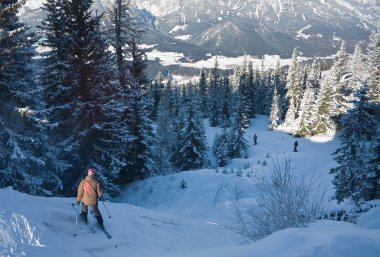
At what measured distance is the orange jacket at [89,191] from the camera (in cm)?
957

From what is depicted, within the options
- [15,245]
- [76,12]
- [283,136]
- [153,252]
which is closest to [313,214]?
[153,252]

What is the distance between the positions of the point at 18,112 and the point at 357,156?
59.0 feet

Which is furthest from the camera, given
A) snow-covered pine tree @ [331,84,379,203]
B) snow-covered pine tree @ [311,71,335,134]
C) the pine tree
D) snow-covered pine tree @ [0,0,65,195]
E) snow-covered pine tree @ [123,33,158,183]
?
snow-covered pine tree @ [311,71,335,134]

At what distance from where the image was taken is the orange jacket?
957 centimetres

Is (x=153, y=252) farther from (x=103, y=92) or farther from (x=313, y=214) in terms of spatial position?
(x=103, y=92)

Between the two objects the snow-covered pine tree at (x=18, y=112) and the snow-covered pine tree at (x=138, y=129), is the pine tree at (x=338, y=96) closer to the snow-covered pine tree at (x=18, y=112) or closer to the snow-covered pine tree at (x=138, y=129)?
the snow-covered pine tree at (x=138, y=129)

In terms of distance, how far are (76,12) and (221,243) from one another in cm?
1395

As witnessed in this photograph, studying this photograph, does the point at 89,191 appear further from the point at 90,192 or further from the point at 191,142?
the point at 191,142

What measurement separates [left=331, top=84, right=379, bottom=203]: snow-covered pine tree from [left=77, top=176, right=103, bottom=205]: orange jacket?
491 inches

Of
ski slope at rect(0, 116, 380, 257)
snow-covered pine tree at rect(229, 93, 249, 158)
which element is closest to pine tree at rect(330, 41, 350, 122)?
snow-covered pine tree at rect(229, 93, 249, 158)

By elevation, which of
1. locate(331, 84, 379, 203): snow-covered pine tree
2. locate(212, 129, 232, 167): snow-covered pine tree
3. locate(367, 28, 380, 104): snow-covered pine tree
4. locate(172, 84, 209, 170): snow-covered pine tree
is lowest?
locate(212, 129, 232, 167): snow-covered pine tree

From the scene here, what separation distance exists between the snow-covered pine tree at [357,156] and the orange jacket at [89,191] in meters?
12.5

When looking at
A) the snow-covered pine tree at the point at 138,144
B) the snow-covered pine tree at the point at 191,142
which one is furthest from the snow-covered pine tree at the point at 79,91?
the snow-covered pine tree at the point at 191,142

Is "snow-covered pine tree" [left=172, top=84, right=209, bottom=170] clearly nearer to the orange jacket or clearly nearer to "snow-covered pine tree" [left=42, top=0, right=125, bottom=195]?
"snow-covered pine tree" [left=42, top=0, right=125, bottom=195]
